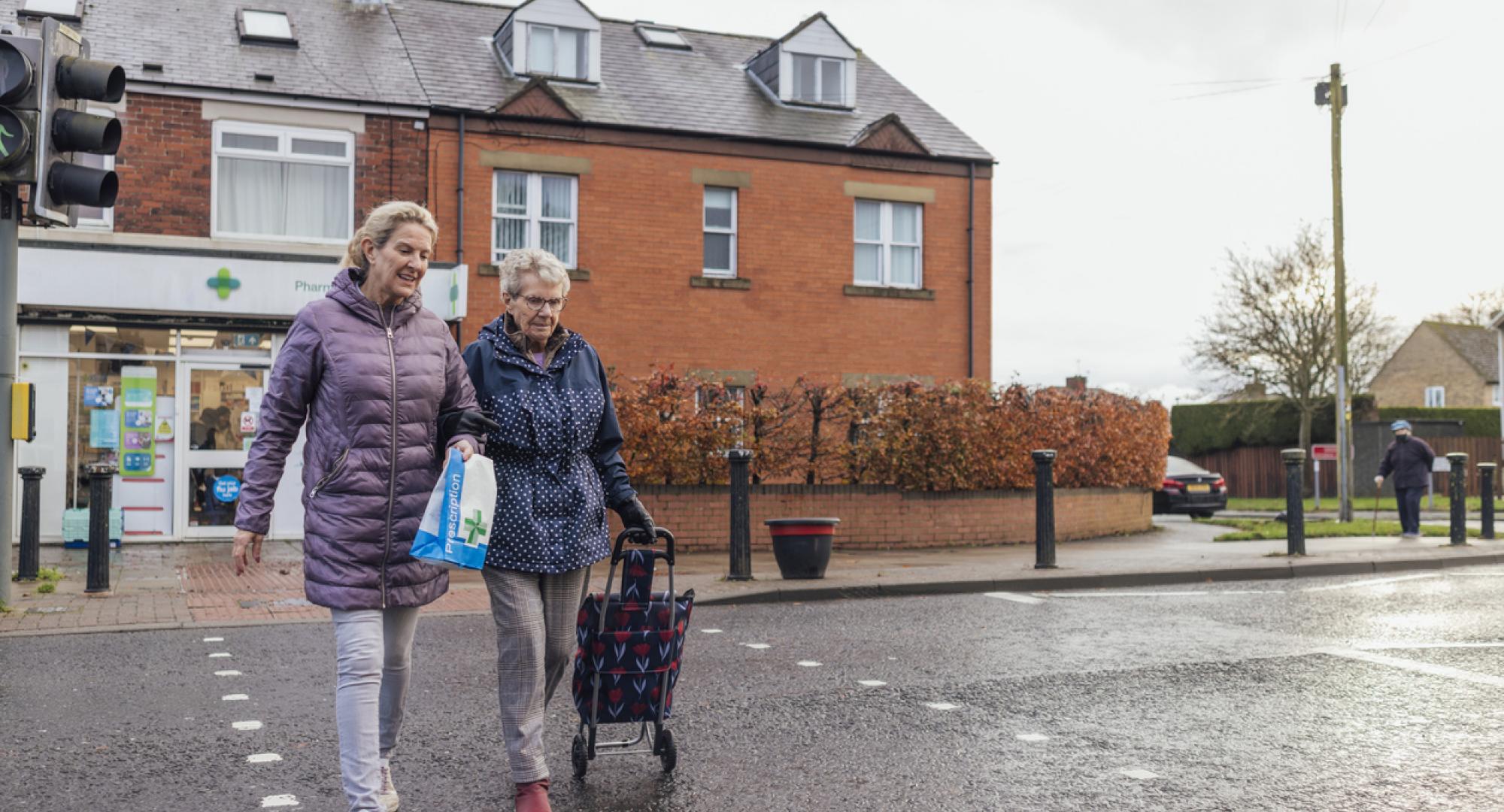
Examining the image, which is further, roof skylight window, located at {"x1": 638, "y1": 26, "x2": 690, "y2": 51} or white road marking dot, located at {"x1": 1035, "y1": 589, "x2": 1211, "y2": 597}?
roof skylight window, located at {"x1": 638, "y1": 26, "x2": 690, "y2": 51}

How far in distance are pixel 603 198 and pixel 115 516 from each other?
8199 mm

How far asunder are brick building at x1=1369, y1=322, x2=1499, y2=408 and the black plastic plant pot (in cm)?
5099

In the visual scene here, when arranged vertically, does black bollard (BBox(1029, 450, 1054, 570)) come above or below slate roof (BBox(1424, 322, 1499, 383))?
below

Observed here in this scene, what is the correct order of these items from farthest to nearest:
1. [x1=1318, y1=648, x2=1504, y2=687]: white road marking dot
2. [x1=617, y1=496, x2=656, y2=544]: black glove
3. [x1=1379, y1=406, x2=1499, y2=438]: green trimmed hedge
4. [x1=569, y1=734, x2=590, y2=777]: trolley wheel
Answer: [x1=1379, y1=406, x2=1499, y2=438]: green trimmed hedge < [x1=1318, y1=648, x2=1504, y2=687]: white road marking dot < [x1=569, y1=734, x2=590, y2=777]: trolley wheel < [x1=617, y1=496, x2=656, y2=544]: black glove

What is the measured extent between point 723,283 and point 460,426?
16277mm

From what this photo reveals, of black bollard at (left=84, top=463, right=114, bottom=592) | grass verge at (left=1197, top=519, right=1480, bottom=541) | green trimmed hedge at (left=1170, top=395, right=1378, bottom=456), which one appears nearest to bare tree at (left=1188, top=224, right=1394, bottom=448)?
green trimmed hedge at (left=1170, top=395, right=1378, bottom=456)

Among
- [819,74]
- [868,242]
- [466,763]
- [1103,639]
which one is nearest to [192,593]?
[466,763]

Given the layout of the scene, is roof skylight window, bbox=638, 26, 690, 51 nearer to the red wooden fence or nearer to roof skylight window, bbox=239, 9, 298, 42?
roof skylight window, bbox=239, 9, 298, 42

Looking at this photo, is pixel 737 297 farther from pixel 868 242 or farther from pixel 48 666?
pixel 48 666

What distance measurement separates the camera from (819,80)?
22.3 metres

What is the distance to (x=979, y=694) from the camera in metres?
6.69

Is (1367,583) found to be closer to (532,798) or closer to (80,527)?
(532,798)

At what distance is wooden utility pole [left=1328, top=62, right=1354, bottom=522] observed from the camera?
22.1 metres

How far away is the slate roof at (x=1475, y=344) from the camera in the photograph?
5681 cm
